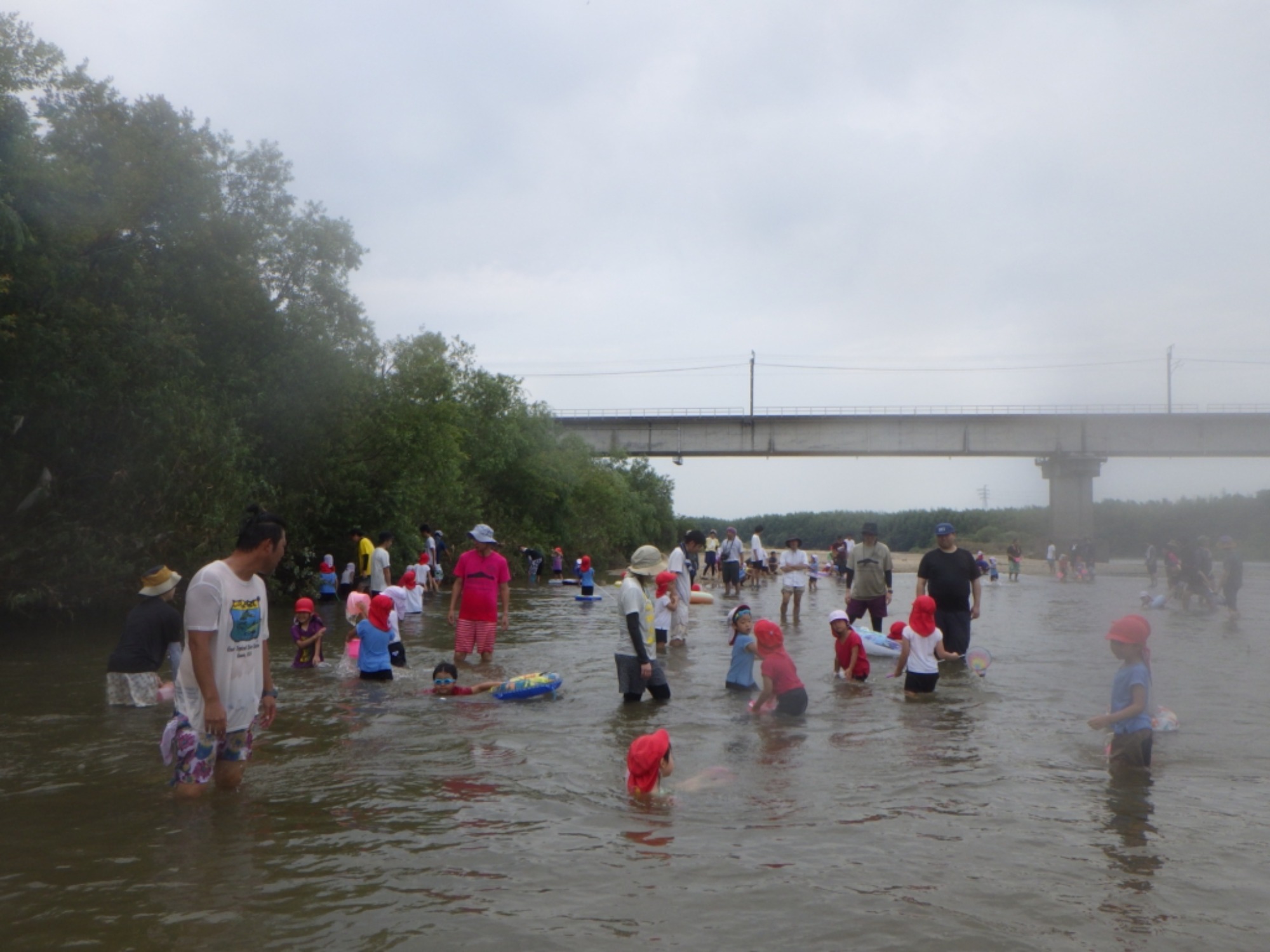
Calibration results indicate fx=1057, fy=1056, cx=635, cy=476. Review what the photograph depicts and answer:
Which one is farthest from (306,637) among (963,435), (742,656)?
(963,435)

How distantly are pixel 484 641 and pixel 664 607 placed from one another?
10.7 feet

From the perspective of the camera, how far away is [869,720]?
402 inches

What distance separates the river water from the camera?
16.2 feet

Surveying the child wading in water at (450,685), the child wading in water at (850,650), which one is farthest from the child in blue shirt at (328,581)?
the child wading in water at (850,650)

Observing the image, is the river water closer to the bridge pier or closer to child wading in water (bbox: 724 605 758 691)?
child wading in water (bbox: 724 605 758 691)

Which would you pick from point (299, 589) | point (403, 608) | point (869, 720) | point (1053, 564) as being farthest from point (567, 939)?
point (1053, 564)

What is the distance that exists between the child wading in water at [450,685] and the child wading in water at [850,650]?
4092mm

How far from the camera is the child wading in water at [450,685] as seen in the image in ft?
37.6

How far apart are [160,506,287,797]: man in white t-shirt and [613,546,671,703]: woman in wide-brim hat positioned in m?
4.27

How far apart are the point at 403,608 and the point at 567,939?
16746 millimetres

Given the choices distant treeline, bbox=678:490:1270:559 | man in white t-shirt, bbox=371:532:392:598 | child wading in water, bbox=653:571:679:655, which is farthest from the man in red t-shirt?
distant treeline, bbox=678:490:1270:559

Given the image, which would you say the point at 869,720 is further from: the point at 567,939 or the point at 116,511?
the point at 116,511

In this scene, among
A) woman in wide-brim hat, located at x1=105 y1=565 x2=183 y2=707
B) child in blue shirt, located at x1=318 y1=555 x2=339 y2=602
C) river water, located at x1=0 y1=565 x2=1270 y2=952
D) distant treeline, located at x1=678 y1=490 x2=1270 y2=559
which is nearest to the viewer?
river water, located at x1=0 y1=565 x2=1270 y2=952

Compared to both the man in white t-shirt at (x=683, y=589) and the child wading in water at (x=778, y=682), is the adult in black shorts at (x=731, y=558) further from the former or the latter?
the child wading in water at (x=778, y=682)
